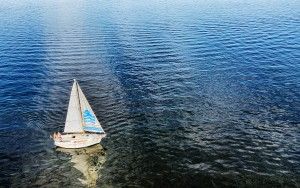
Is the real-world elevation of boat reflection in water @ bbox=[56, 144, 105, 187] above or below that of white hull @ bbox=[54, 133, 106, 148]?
below

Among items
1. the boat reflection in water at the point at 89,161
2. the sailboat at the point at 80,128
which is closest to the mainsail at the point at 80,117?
the sailboat at the point at 80,128

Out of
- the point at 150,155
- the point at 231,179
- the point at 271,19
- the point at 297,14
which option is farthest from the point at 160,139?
the point at 297,14

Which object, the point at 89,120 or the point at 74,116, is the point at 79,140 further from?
the point at 74,116

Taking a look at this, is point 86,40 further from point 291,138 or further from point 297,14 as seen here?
point 297,14

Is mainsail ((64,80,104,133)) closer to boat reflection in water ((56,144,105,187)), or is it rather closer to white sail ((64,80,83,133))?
white sail ((64,80,83,133))

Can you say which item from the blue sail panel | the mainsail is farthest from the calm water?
the mainsail

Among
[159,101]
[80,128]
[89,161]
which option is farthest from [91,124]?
[159,101]
